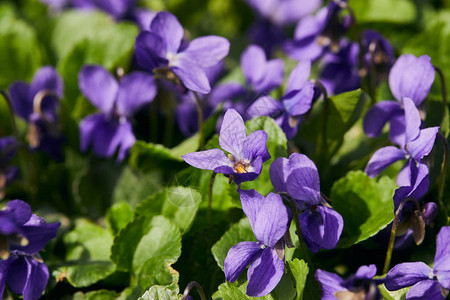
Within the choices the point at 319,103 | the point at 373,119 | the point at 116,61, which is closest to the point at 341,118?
the point at 373,119

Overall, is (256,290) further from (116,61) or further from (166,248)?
(116,61)

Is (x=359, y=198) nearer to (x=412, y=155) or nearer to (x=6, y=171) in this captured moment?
(x=412, y=155)

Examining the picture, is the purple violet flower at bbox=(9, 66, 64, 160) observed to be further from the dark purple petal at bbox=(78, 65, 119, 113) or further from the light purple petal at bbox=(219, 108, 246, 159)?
the light purple petal at bbox=(219, 108, 246, 159)

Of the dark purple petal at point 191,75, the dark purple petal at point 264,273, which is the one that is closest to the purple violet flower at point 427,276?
the dark purple petal at point 264,273

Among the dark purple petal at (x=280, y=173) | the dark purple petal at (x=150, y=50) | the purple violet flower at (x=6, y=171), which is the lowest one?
the purple violet flower at (x=6, y=171)

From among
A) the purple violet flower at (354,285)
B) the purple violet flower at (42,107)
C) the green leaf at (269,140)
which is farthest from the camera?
the purple violet flower at (42,107)

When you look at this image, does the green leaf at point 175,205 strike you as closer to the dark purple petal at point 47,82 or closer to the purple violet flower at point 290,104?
the purple violet flower at point 290,104

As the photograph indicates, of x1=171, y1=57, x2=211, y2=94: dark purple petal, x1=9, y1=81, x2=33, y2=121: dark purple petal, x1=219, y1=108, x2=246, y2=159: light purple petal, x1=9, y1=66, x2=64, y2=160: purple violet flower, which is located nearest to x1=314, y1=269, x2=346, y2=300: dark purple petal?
x1=219, y1=108, x2=246, y2=159: light purple petal
